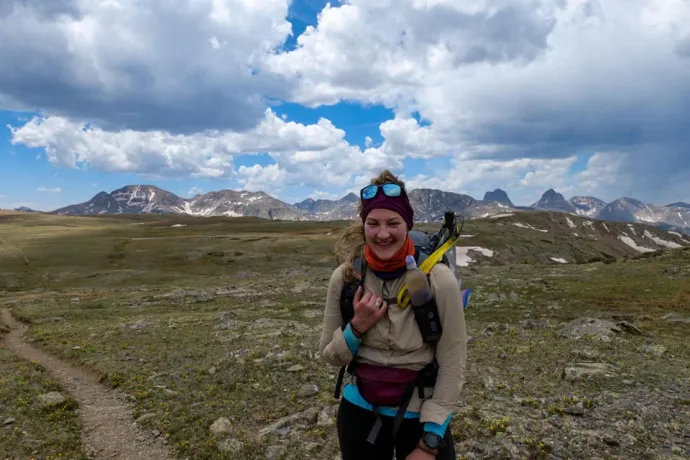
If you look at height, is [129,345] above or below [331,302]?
below

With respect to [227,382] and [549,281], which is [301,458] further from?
[549,281]

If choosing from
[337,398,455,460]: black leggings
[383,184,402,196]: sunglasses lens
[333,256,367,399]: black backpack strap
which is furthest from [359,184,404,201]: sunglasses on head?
[337,398,455,460]: black leggings

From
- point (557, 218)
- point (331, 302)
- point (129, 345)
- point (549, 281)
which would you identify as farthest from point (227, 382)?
point (557, 218)

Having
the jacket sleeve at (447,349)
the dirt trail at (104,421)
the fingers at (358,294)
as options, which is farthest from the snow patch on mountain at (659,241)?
the fingers at (358,294)

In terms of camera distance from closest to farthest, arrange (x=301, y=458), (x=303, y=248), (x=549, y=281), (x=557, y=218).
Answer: (x=301, y=458)
(x=549, y=281)
(x=303, y=248)
(x=557, y=218)

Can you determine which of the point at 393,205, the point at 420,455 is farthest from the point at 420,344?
the point at 393,205

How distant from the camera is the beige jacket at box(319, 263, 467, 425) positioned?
177 inches

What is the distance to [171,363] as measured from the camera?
59.6 feet

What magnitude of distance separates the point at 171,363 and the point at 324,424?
968 cm

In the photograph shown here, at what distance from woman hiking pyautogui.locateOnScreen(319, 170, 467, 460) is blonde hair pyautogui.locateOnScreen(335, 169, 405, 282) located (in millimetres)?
16

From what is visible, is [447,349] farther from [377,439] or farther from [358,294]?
[377,439]

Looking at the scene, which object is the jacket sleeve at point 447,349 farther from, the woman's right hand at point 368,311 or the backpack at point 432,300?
the woman's right hand at point 368,311

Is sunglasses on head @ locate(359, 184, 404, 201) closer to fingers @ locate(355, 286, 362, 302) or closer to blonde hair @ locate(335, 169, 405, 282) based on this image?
blonde hair @ locate(335, 169, 405, 282)

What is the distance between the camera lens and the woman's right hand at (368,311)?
15.1 ft
